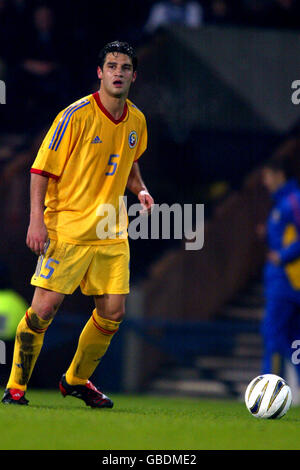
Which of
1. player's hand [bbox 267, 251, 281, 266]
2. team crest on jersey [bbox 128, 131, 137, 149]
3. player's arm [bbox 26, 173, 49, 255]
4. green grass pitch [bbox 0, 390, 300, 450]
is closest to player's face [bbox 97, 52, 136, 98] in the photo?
team crest on jersey [bbox 128, 131, 137, 149]

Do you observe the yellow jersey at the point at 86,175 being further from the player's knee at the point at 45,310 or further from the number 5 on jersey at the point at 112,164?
the player's knee at the point at 45,310

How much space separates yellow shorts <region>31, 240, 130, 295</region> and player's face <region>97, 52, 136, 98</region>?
37.7 inches

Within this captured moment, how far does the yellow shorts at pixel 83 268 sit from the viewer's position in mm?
6523

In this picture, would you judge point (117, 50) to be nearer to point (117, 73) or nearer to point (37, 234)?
point (117, 73)

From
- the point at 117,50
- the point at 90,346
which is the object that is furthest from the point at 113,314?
the point at 117,50

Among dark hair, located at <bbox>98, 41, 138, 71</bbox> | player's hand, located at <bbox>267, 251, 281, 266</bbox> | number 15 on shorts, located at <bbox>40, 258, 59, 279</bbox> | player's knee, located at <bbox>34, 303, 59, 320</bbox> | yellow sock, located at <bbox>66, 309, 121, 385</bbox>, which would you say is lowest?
yellow sock, located at <bbox>66, 309, 121, 385</bbox>

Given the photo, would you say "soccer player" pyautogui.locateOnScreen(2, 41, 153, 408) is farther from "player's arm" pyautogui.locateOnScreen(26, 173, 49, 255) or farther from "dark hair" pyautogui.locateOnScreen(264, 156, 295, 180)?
"dark hair" pyautogui.locateOnScreen(264, 156, 295, 180)

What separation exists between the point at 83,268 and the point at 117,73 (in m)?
1.22

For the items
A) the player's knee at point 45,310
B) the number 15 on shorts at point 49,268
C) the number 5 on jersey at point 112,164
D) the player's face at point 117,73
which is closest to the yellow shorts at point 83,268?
the number 15 on shorts at point 49,268

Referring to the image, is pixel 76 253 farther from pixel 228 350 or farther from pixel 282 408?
pixel 228 350

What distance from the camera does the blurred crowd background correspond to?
11.9 m

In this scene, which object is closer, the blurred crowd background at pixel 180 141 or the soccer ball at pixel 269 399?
the soccer ball at pixel 269 399

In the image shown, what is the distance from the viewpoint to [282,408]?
679 cm

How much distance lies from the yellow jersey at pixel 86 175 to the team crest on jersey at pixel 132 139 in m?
0.04
